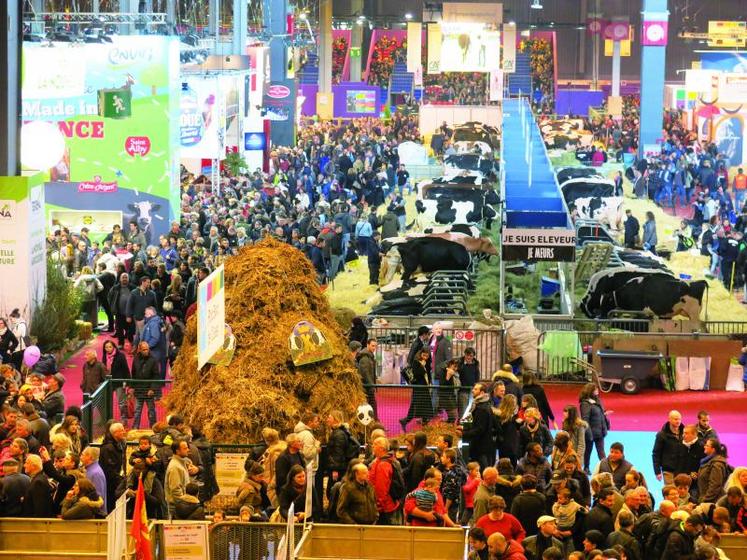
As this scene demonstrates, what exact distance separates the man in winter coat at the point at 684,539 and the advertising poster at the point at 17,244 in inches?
528

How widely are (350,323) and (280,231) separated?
905 cm

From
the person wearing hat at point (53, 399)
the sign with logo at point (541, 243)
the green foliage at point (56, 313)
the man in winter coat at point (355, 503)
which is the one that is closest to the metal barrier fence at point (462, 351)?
the sign with logo at point (541, 243)

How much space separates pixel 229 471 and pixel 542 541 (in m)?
3.89

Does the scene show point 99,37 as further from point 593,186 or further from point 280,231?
point 593,186

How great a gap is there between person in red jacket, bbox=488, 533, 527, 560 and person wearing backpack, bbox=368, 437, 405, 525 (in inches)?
77.5

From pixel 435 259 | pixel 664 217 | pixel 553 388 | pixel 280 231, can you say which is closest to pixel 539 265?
pixel 435 259

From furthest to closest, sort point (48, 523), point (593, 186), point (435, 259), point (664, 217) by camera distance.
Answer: point (664, 217) < point (593, 186) < point (435, 259) < point (48, 523)

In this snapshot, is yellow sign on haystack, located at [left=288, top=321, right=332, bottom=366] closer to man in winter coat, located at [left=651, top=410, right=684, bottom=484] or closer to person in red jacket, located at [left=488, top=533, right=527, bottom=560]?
man in winter coat, located at [left=651, top=410, right=684, bottom=484]

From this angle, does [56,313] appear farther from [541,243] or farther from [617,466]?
[617,466]

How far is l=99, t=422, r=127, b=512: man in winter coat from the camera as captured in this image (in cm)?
1373

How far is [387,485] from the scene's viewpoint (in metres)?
13.4

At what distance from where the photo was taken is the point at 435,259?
28.1 meters

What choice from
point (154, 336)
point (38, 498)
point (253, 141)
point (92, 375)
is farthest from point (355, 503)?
point (253, 141)

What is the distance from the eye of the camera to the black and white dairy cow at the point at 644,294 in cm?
2455
